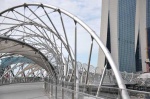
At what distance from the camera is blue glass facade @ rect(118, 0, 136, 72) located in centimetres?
14525

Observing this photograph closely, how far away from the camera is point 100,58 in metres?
130

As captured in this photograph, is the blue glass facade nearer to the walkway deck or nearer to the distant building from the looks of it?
the distant building

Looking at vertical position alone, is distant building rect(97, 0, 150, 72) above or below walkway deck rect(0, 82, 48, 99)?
above

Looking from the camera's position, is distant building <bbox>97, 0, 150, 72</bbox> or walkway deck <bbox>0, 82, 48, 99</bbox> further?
distant building <bbox>97, 0, 150, 72</bbox>

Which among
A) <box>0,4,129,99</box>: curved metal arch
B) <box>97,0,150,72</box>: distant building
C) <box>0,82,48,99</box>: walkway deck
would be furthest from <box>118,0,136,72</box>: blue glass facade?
<box>0,4,129,99</box>: curved metal arch

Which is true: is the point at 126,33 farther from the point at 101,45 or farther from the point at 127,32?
the point at 101,45

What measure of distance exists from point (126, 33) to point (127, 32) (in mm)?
1352

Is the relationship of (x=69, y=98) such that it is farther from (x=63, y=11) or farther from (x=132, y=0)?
(x=132, y=0)

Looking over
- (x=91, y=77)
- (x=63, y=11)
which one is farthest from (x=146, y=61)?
Result: (x=63, y=11)

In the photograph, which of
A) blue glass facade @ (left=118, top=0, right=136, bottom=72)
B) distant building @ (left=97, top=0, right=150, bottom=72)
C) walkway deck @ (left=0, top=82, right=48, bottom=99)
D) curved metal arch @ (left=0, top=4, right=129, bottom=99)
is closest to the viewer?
curved metal arch @ (left=0, top=4, right=129, bottom=99)

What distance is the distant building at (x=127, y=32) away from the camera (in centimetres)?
13438

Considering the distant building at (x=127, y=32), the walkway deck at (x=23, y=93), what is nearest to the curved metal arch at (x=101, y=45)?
the walkway deck at (x=23, y=93)

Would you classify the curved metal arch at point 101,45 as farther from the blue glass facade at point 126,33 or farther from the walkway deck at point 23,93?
the blue glass facade at point 126,33

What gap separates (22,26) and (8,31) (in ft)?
6.91
